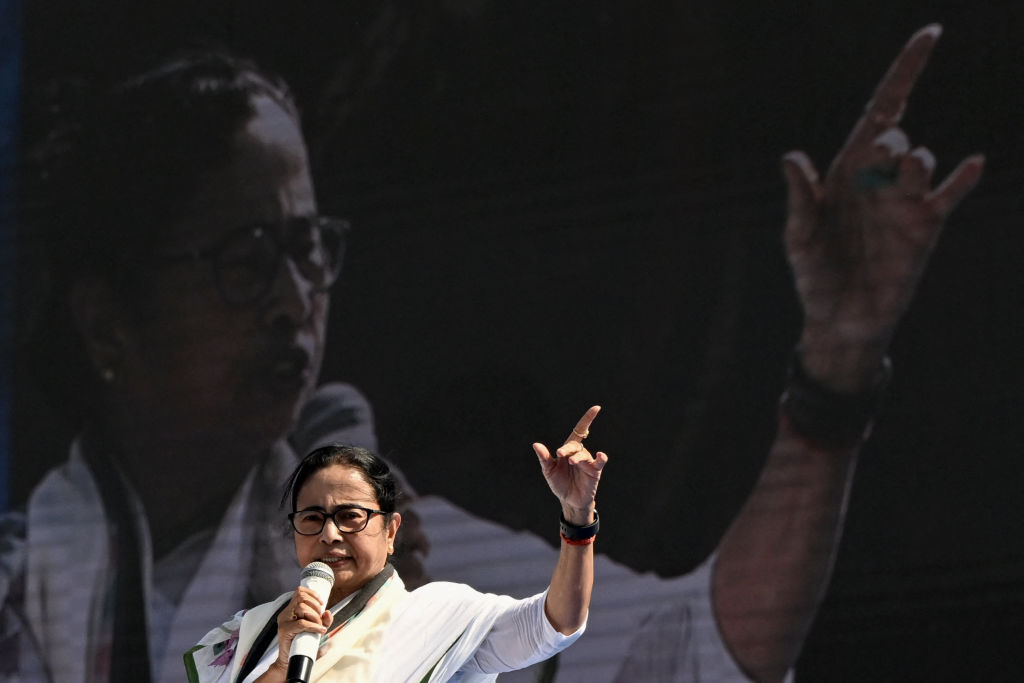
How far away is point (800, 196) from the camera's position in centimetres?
478

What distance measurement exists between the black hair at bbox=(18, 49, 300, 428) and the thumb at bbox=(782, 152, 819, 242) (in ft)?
5.82

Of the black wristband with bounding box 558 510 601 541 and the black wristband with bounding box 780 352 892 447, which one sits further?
the black wristband with bounding box 780 352 892 447

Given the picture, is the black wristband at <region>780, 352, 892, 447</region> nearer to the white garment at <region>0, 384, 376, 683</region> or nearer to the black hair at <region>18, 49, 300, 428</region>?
the white garment at <region>0, 384, 376, 683</region>

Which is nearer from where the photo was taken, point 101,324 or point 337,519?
point 337,519

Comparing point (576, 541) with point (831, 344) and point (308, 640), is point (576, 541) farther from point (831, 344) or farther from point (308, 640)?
point (831, 344)

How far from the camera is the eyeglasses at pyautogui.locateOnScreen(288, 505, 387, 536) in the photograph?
2457 mm

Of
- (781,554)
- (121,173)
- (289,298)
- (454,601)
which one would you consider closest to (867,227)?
(781,554)

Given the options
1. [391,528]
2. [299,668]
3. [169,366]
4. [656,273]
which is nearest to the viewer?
[299,668]

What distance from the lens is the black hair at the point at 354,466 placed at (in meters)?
2.53

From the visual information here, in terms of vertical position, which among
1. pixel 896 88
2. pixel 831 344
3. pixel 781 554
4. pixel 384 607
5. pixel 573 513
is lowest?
pixel 781 554

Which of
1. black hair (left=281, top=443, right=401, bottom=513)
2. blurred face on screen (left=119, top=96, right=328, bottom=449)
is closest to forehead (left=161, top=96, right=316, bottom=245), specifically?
blurred face on screen (left=119, top=96, right=328, bottom=449)

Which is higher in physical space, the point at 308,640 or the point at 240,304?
the point at 308,640

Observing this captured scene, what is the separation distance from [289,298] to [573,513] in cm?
308

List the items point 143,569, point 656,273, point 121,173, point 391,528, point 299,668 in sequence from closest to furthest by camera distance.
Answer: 1. point 299,668
2. point 391,528
3. point 656,273
4. point 143,569
5. point 121,173
